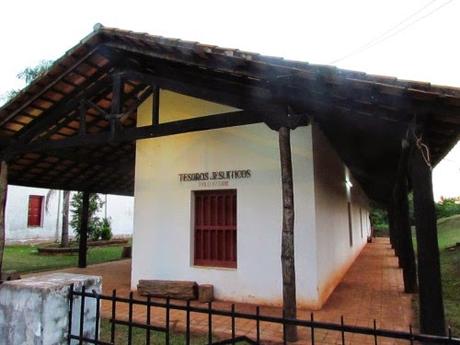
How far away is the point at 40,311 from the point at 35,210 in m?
23.7

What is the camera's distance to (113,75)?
21.4ft

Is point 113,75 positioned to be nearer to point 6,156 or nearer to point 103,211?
point 6,156

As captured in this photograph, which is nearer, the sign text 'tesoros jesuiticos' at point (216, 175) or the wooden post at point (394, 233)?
the sign text 'tesoros jesuiticos' at point (216, 175)

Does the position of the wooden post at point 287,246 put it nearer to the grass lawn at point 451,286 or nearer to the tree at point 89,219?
the grass lawn at point 451,286

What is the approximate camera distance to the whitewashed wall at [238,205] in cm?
673

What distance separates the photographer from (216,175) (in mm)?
7578

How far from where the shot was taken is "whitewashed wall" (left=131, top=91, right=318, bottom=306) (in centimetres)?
673

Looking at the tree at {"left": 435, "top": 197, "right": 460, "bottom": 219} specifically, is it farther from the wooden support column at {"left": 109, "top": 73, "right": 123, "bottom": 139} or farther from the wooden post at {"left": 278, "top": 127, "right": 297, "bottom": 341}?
the wooden support column at {"left": 109, "top": 73, "right": 123, "bottom": 139}

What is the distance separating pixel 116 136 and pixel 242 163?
2460mm

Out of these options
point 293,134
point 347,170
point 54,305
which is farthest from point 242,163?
point 347,170

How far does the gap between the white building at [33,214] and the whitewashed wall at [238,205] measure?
16.5 m

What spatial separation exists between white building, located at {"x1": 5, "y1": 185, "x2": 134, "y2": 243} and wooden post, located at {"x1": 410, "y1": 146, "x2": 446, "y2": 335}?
22065mm

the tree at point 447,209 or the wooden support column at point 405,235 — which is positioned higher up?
the tree at point 447,209

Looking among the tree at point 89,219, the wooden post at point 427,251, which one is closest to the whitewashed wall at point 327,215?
the wooden post at point 427,251
